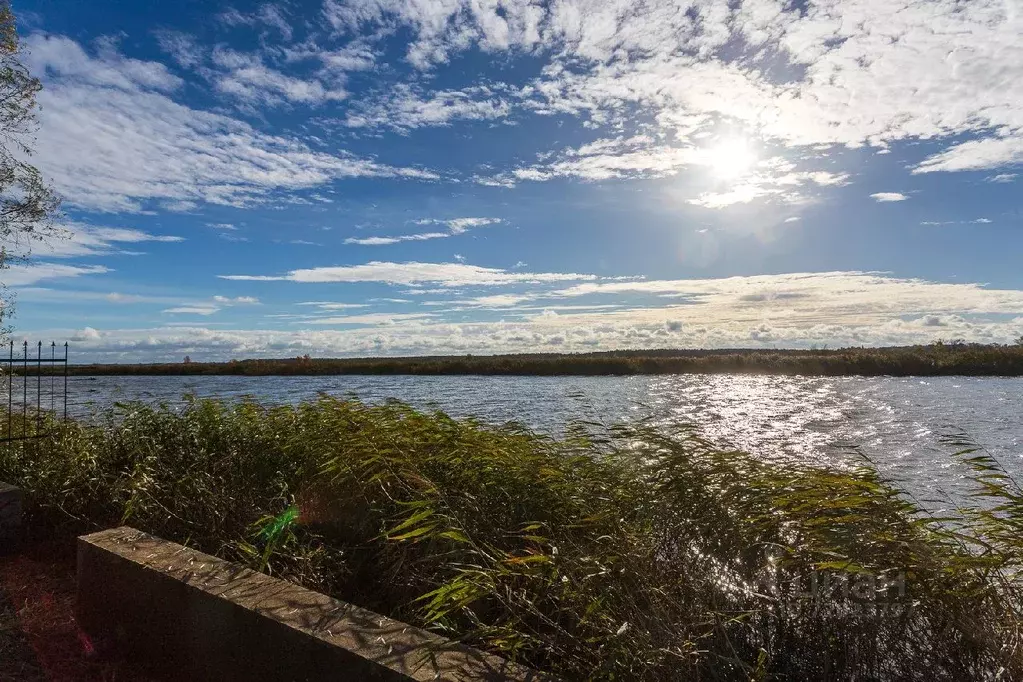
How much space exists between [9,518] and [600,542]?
5.31 meters

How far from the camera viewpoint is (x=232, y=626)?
10.0 ft

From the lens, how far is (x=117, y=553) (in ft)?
12.5

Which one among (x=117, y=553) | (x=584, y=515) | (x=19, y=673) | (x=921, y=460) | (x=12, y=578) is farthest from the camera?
(x=921, y=460)

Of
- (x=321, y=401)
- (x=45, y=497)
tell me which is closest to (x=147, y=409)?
(x=45, y=497)

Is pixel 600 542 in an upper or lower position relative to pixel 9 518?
upper

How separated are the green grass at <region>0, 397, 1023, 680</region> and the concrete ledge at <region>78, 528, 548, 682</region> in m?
0.30

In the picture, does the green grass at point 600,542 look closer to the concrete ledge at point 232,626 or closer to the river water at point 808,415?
the concrete ledge at point 232,626

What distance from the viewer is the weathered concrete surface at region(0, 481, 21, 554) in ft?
18.1

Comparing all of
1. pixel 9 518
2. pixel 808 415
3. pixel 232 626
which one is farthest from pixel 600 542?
pixel 808 415

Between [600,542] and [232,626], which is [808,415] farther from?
[232,626]

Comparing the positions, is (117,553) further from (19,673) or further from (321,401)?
(321,401)

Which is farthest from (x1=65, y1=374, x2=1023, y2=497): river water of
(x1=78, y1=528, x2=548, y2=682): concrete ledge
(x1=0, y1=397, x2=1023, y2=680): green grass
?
(x1=78, y1=528, x2=548, y2=682): concrete ledge

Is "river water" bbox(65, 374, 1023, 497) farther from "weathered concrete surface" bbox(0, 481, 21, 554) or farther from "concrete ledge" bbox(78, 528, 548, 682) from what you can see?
"concrete ledge" bbox(78, 528, 548, 682)

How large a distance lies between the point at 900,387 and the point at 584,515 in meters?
39.2
